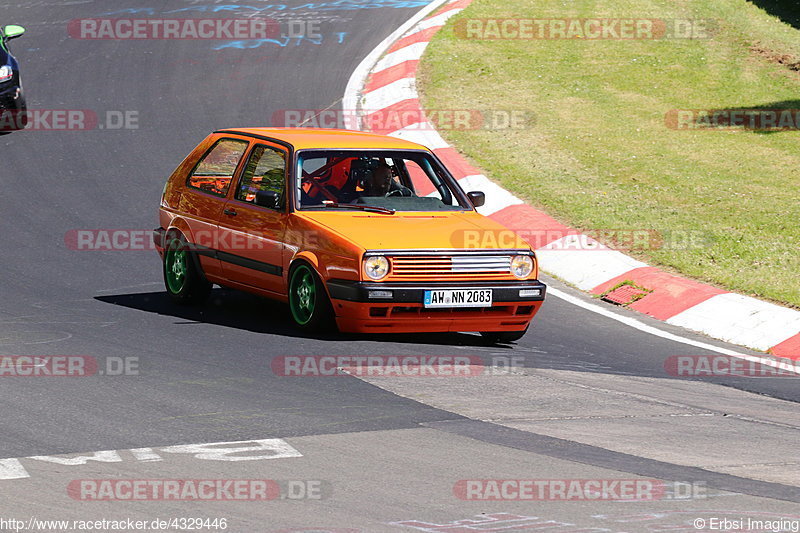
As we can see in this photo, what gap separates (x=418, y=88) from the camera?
62.7 ft

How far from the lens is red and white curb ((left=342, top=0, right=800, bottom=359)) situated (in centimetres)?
1085

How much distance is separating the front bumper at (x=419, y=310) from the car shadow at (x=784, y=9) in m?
14.9

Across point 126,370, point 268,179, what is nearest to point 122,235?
point 268,179

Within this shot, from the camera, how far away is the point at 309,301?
9.83 meters

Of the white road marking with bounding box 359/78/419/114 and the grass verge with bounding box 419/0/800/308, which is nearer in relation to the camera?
the grass verge with bounding box 419/0/800/308

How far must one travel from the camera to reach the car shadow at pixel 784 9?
75.5ft

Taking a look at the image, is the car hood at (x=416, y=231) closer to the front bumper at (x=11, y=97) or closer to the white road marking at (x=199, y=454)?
the white road marking at (x=199, y=454)

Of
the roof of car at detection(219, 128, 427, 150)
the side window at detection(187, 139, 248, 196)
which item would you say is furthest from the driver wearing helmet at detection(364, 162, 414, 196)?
the side window at detection(187, 139, 248, 196)

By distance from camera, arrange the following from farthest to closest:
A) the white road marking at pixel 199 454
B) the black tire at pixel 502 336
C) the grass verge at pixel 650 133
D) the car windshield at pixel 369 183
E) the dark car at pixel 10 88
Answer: the dark car at pixel 10 88 < the grass verge at pixel 650 133 < the car windshield at pixel 369 183 < the black tire at pixel 502 336 < the white road marking at pixel 199 454

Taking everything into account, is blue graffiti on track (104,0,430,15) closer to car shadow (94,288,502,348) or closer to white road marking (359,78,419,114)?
white road marking (359,78,419,114)

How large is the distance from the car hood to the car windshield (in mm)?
182

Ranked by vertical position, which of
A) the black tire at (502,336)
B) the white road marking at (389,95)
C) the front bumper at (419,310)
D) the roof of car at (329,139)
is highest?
the white road marking at (389,95)

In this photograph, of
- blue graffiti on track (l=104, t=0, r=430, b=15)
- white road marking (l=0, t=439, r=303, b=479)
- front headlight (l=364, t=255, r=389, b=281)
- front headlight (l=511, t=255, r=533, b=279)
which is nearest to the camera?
white road marking (l=0, t=439, r=303, b=479)

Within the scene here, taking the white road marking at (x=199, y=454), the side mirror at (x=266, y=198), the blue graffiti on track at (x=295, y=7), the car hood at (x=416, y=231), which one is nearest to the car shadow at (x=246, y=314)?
the car hood at (x=416, y=231)
